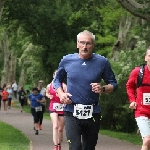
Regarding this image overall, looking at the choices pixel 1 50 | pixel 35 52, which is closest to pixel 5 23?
pixel 35 52

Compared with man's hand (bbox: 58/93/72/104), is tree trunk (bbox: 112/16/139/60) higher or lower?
higher

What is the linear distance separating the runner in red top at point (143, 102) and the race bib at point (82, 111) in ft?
3.90

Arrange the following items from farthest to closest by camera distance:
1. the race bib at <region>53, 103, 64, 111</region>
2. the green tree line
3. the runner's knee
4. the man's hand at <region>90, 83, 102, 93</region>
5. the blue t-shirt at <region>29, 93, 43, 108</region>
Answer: the green tree line
the blue t-shirt at <region>29, 93, 43, 108</region>
the race bib at <region>53, 103, 64, 111</region>
the runner's knee
the man's hand at <region>90, 83, 102, 93</region>

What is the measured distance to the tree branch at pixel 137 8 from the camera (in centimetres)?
2025

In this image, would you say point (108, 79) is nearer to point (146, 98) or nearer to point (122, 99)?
point (146, 98)

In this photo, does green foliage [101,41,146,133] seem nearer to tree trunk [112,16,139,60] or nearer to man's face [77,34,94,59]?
tree trunk [112,16,139,60]

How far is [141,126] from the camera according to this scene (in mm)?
10148

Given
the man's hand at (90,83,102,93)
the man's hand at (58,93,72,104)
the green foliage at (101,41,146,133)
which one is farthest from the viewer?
the green foliage at (101,41,146,133)

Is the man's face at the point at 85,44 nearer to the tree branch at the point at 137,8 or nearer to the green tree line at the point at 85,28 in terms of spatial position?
the tree branch at the point at 137,8

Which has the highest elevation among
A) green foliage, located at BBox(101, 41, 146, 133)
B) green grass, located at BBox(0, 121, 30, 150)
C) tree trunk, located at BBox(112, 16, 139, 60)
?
tree trunk, located at BBox(112, 16, 139, 60)

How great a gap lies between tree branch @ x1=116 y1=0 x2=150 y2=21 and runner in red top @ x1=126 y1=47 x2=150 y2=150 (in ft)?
32.9

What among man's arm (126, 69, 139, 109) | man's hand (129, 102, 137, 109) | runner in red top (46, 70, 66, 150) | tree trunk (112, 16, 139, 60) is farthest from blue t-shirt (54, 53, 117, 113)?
tree trunk (112, 16, 139, 60)

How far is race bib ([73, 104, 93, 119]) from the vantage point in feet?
Answer: 29.5

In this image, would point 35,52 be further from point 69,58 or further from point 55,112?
point 69,58
